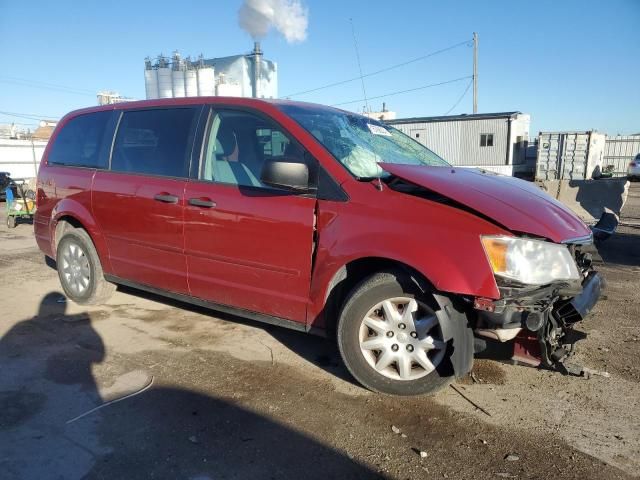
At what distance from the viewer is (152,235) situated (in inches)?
159

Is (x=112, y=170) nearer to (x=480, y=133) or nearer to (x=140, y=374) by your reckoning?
(x=140, y=374)

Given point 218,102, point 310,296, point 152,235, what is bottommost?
point 310,296

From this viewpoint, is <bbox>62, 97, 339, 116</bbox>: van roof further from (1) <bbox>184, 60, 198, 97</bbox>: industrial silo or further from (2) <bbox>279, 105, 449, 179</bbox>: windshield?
(1) <bbox>184, 60, 198, 97</bbox>: industrial silo

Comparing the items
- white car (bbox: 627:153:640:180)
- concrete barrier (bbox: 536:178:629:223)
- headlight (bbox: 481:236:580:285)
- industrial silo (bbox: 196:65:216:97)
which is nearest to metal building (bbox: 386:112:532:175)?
white car (bbox: 627:153:640:180)

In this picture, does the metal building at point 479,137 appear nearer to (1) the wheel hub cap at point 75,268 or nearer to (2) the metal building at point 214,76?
(2) the metal building at point 214,76

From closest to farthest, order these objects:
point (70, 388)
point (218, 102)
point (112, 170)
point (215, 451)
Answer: point (215, 451) → point (70, 388) → point (218, 102) → point (112, 170)

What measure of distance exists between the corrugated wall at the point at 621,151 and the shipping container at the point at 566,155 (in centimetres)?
761

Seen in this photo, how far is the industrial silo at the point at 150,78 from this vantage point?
26.2 metres

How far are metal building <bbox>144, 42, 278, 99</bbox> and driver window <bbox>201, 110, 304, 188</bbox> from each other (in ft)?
71.0

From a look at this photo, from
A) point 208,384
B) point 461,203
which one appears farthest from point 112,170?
point 461,203

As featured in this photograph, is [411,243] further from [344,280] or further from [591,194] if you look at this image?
[591,194]

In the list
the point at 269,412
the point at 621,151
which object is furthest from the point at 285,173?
the point at 621,151

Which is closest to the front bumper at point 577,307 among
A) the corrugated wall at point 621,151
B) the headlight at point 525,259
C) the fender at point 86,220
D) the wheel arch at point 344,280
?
the headlight at point 525,259

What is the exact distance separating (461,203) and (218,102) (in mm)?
2127
